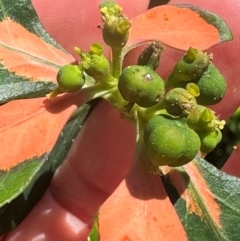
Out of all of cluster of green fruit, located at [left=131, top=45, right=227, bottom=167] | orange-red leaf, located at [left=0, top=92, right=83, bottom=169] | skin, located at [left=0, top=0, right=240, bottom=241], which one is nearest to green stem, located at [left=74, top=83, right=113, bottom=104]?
orange-red leaf, located at [left=0, top=92, right=83, bottom=169]

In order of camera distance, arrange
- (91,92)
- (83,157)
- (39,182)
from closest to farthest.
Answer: (91,92) → (39,182) → (83,157)

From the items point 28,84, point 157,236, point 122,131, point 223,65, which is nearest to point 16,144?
point 28,84

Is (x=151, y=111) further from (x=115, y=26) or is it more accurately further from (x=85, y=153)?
(x=85, y=153)

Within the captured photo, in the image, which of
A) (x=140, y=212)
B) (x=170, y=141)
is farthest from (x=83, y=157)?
(x=170, y=141)

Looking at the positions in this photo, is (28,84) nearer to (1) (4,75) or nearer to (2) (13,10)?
(1) (4,75)

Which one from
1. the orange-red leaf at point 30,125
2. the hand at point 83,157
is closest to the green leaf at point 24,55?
the orange-red leaf at point 30,125

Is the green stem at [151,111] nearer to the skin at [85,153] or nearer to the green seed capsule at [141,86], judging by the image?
the green seed capsule at [141,86]
